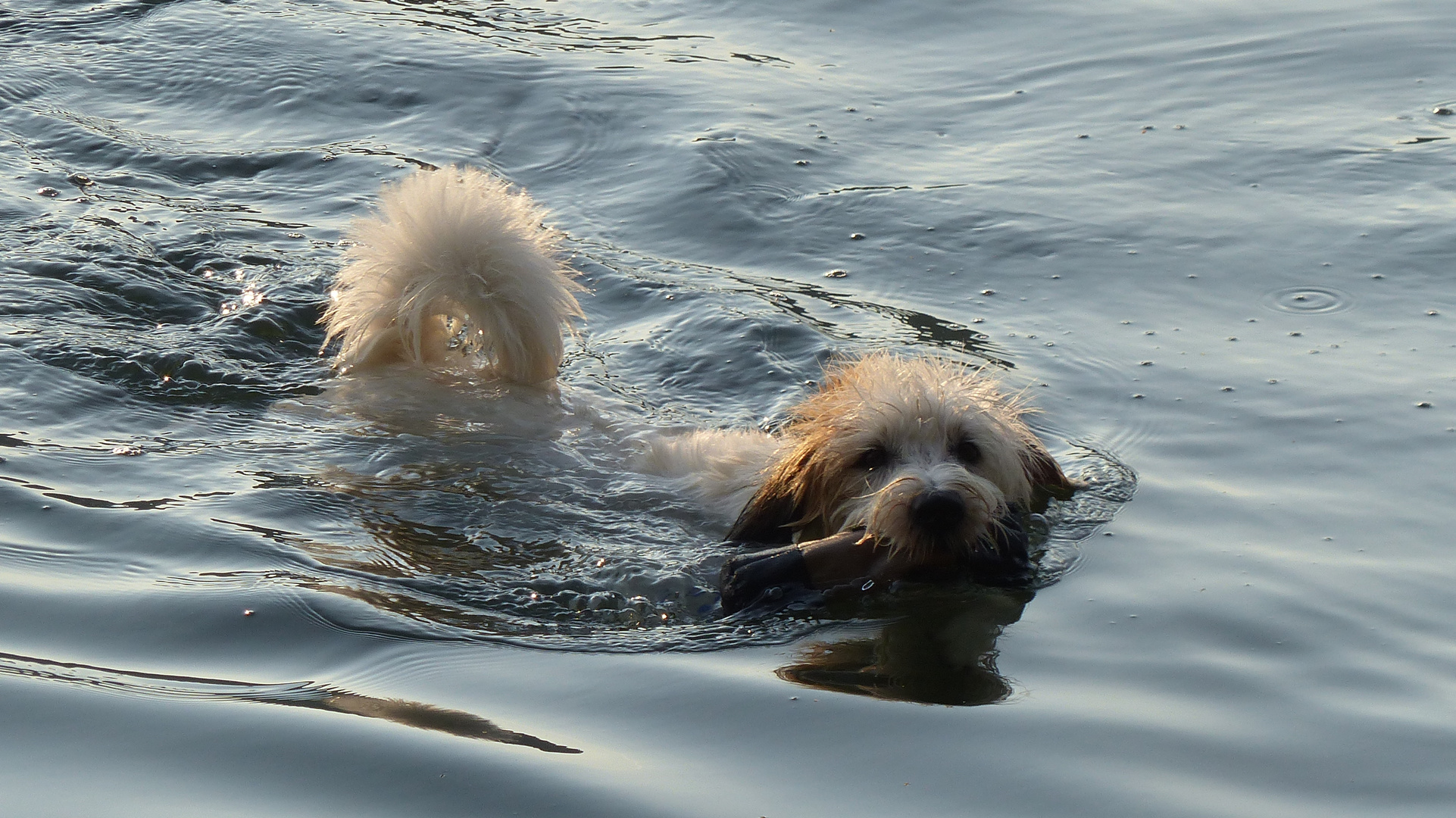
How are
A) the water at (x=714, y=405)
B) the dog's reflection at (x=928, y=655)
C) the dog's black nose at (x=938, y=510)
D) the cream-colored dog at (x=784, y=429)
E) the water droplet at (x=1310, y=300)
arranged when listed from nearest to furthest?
the water at (x=714, y=405) < the dog's reflection at (x=928, y=655) < the dog's black nose at (x=938, y=510) < the cream-colored dog at (x=784, y=429) < the water droplet at (x=1310, y=300)

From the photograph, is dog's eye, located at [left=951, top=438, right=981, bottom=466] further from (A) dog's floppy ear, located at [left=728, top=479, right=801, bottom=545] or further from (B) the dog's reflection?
(A) dog's floppy ear, located at [left=728, top=479, right=801, bottom=545]

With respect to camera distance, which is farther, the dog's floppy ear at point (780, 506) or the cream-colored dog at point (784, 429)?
the dog's floppy ear at point (780, 506)

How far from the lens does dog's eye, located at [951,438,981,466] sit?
4.15m

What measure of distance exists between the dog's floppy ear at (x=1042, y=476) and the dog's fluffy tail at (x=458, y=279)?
1.70 m

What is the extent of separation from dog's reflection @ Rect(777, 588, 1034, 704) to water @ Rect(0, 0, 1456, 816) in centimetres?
2

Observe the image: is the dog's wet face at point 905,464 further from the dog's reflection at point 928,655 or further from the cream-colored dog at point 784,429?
the dog's reflection at point 928,655

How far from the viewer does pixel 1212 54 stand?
8461mm

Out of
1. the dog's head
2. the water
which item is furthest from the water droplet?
the dog's head

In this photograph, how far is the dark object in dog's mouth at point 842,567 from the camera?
4.01 metres


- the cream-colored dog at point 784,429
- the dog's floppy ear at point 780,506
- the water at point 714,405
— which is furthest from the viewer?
the dog's floppy ear at point 780,506

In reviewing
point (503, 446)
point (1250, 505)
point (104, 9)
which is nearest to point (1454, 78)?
point (1250, 505)

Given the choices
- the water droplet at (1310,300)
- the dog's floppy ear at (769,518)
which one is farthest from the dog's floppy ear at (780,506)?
the water droplet at (1310,300)

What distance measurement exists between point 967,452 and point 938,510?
338 millimetres

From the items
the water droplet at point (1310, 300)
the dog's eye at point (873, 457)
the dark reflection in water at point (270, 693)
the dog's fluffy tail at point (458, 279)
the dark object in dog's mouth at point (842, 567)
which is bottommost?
the dark reflection in water at point (270, 693)
